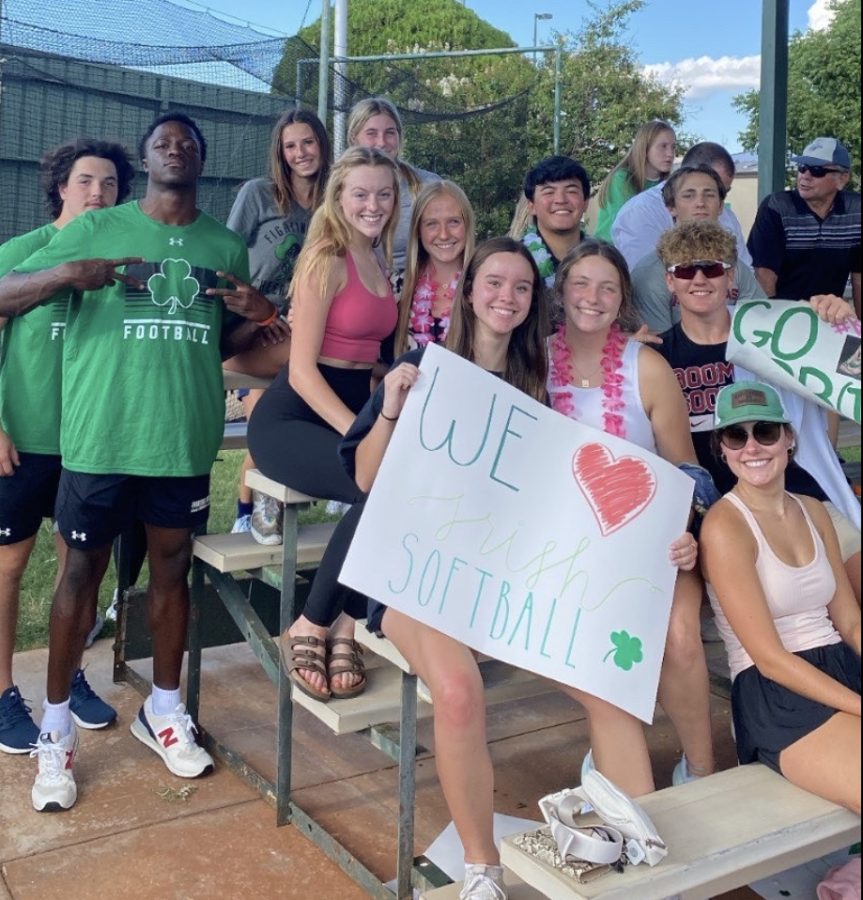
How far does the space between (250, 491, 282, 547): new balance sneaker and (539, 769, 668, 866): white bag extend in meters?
1.79

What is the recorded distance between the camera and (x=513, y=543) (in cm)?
269

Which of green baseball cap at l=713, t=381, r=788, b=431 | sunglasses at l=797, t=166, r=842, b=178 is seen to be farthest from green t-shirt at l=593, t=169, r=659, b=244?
green baseball cap at l=713, t=381, r=788, b=431

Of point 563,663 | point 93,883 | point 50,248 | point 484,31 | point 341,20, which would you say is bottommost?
point 93,883

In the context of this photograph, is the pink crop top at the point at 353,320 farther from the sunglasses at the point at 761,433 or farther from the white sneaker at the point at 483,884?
the white sneaker at the point at 483,884

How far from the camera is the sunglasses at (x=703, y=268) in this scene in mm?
3320

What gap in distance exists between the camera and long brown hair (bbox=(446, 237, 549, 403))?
10.1 feet

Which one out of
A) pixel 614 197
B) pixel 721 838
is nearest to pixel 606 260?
pixel 721 838

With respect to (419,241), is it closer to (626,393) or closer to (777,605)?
(626,393)

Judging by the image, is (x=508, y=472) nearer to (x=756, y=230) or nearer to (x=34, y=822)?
(x=34, y=822)

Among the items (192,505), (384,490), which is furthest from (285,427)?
(384,490)

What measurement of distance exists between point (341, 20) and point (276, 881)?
14.5 m

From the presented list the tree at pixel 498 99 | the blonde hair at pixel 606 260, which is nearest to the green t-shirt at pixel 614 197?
the blonde hair at pixel 606 260

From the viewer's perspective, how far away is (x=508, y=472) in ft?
8.92

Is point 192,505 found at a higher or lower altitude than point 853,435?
lower
